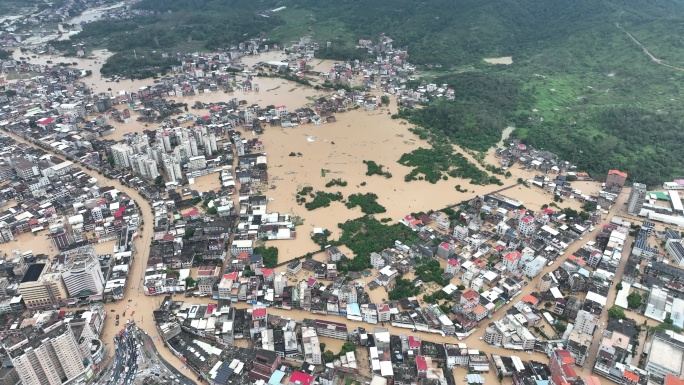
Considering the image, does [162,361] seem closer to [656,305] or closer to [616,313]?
[616,313]

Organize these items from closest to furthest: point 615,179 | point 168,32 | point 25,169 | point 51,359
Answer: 1. point 51,359
2. point 615,179
3. point 25,169
4. point 168,32

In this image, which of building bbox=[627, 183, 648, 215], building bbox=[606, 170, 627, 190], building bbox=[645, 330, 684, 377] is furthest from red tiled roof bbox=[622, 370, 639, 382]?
building bbox=[606, 170, 627, 190]

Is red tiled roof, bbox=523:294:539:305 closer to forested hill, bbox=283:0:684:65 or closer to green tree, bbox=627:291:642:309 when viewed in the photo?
green tree, bbox=627:291:642:309

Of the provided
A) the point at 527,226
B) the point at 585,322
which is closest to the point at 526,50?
the point at 527,226

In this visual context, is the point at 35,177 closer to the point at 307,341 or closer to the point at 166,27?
the point at 307,341

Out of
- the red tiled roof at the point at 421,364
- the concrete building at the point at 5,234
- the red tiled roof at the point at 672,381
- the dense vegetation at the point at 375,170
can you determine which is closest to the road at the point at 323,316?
the red tiled roof at the point at 421,364
